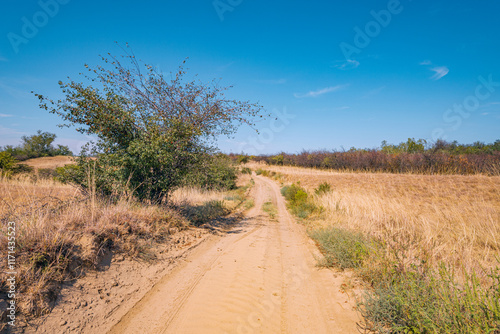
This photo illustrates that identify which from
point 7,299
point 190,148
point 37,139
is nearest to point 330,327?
point 7,299

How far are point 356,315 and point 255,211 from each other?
9.81 meters

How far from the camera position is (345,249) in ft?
17.1

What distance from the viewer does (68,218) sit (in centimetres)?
414

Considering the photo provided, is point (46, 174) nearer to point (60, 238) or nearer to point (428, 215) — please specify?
point (60, 238)

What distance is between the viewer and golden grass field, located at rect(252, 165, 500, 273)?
4762mm

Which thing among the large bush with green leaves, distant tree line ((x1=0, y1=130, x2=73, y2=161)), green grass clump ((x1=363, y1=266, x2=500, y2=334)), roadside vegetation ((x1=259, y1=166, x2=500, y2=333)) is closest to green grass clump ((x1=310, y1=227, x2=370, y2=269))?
roadside vegetation ((x1=259, y1=166, x2=500, y2=333))

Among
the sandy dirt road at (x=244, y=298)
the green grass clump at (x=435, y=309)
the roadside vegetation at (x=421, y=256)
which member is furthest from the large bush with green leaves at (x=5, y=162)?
the green grass clump at (x=435, y=309)

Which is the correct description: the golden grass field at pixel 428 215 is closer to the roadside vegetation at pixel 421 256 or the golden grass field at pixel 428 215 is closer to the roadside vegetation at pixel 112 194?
the roadside vegetation at pixel 421 256

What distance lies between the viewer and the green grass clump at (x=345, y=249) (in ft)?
15.5
